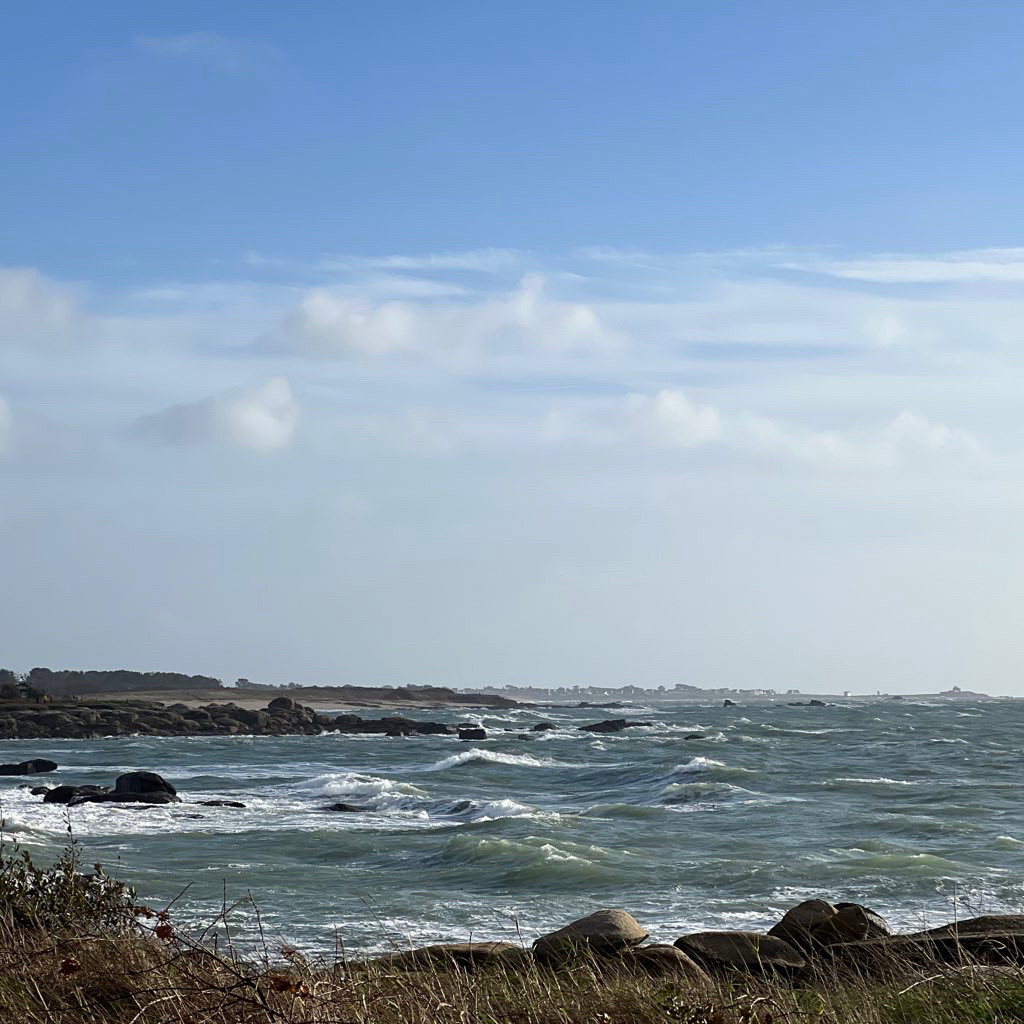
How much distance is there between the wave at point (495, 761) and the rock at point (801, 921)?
37.0 metres

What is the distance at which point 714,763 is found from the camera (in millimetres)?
44875

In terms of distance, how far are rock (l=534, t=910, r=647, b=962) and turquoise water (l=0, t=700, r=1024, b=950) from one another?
0.70 metres

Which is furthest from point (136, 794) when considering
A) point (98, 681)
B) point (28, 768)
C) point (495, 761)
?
point (98, 681)

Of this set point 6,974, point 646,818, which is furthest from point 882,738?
point 6,974

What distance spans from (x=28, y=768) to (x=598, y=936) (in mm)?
38543

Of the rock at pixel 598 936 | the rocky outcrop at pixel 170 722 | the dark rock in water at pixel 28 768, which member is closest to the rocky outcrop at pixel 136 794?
the dark rock in water at pixel 28 768

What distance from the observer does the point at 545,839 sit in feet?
81.8

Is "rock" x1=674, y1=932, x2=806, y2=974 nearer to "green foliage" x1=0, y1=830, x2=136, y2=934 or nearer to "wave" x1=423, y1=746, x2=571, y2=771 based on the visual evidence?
"green foliage" x1=0, y1=830, x2=136, y2=934

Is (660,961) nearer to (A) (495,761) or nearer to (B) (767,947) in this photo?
(B) (767,947)

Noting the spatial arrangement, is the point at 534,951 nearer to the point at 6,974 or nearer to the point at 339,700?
the point at 6,974

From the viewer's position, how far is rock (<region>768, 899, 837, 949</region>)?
39.5 ft

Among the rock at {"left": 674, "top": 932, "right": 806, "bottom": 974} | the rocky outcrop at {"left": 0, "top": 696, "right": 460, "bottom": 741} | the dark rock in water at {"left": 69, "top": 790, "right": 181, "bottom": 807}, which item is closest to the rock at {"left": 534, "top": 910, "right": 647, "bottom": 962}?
the rock at {"left": 674, "top": 932, "right": 806, "bottom": 974}

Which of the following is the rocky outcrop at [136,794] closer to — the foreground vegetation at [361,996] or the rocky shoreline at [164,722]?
the foreground vegetation at [361,996]

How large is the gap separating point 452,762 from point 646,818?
22.1 m
